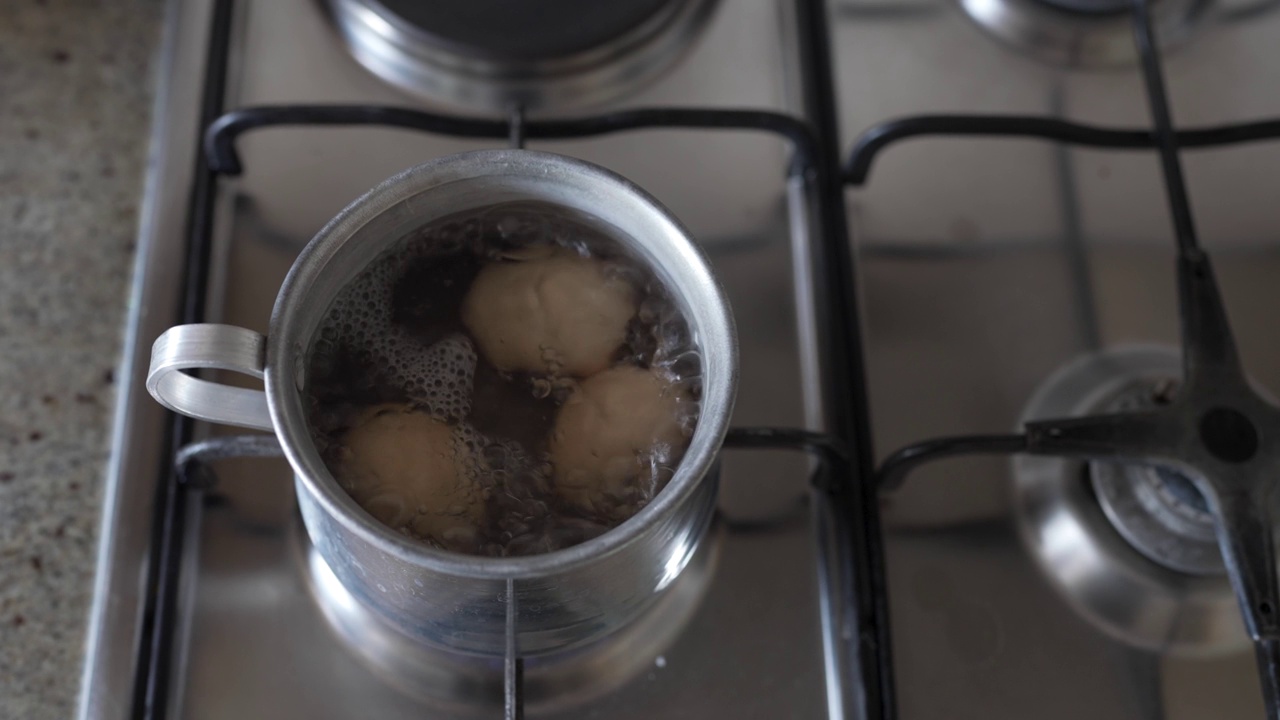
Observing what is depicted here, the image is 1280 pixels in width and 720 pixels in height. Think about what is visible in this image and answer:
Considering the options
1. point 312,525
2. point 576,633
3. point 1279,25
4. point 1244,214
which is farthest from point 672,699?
point 1279,25

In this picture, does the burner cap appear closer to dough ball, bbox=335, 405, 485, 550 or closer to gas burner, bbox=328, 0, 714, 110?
gas burner, bbox=328, 0, 714, 110

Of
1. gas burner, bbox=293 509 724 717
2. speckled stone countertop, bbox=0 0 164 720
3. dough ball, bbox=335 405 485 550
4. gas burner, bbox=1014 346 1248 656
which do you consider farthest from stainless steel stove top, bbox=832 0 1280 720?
speckled stone countertop, bbox=0 0 164 720

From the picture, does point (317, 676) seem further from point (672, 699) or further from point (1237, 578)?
point (1237, 578)

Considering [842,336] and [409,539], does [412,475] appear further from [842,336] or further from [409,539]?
[842,336]

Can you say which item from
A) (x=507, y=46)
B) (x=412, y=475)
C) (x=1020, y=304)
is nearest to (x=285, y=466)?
(x=412, y=475)

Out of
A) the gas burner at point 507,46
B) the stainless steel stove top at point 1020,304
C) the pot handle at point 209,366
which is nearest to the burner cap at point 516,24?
the gas burner at point 507,46

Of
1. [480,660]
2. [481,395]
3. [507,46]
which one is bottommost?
[480,660]
